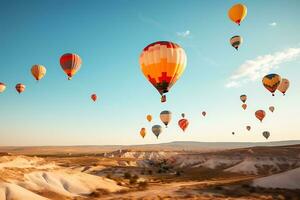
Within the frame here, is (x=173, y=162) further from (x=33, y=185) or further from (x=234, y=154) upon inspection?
(x=33, y=185)

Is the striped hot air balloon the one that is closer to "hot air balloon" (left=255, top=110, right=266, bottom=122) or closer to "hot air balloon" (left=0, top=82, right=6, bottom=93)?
"hot air balloon" (left=255, top=110, right=266, bottom=122)

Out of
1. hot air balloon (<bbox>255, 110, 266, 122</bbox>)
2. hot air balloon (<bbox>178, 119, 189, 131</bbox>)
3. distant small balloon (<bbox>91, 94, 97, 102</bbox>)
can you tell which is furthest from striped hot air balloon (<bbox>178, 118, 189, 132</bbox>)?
distant small balloon (<bbox>91, 94, 97, 102</bbox>)

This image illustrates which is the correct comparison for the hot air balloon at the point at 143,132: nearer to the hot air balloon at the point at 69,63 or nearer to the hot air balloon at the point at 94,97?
the hot air balloon at the point at 94,97

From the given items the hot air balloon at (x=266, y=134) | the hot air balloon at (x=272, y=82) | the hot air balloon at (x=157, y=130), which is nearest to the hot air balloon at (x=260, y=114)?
the hot air balloon at (x=266, y=134)

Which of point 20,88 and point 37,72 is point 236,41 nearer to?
point 37,72

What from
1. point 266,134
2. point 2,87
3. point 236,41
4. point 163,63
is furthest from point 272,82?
point 2,87

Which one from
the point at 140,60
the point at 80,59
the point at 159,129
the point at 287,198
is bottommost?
the point at 287,198

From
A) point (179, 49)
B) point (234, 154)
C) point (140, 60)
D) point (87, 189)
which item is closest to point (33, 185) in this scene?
point (87, 189)
